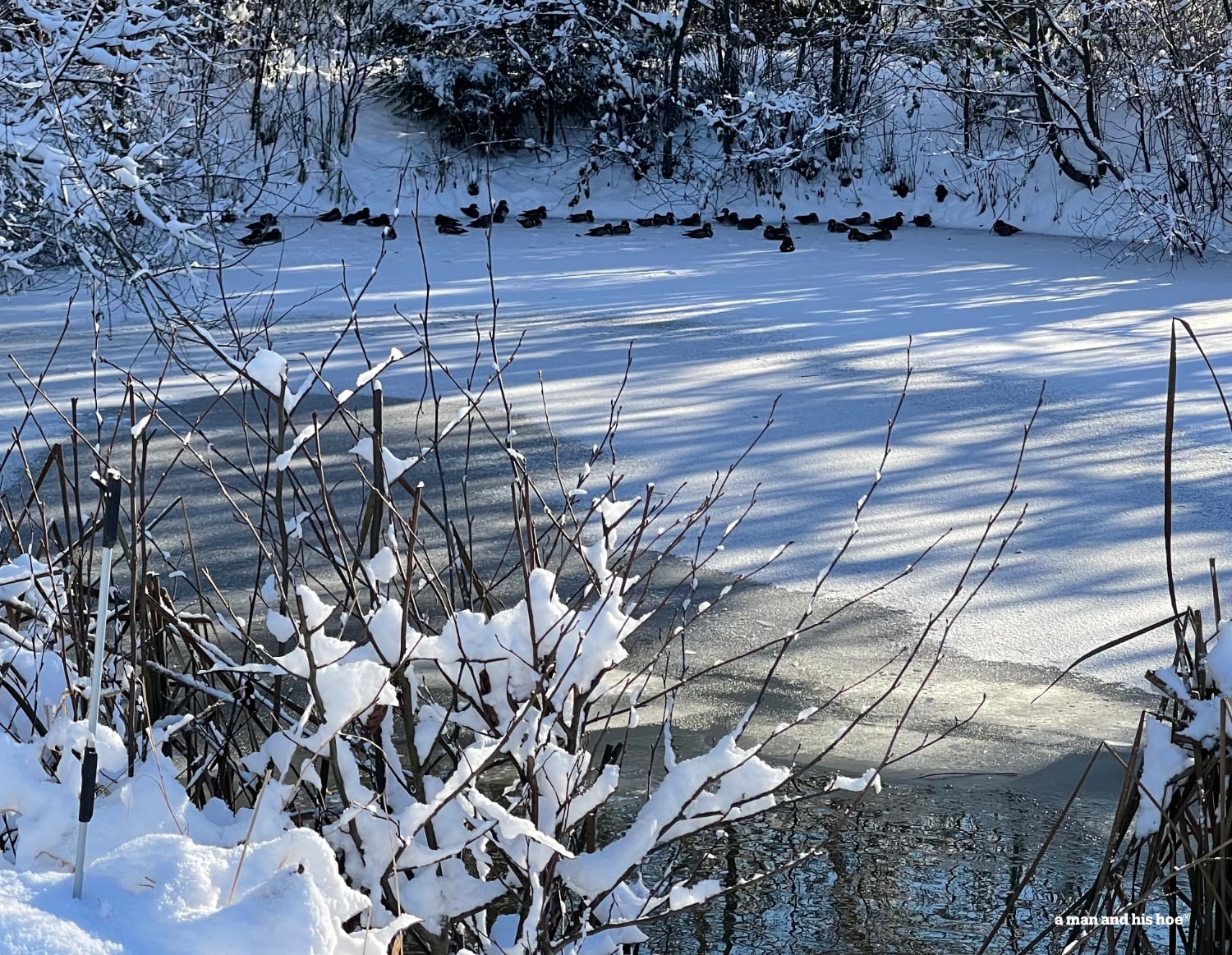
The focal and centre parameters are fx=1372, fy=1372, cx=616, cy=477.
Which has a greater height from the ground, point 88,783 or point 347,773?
point 88,783

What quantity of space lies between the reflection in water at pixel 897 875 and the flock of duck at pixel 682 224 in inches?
325

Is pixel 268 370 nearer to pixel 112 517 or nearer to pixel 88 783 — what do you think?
pixel 112 517

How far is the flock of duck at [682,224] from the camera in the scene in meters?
11.2

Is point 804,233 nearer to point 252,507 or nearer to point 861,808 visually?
point 252,507

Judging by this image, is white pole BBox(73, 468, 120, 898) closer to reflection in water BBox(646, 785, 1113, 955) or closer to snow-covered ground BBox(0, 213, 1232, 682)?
reflection in water BBox(646, 785, 1113, 955)

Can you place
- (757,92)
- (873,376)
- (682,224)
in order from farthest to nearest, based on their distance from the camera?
(757,92) → (682,224) → (873,376)

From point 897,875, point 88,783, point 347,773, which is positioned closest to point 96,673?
point 88,783

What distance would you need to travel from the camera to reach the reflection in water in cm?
246

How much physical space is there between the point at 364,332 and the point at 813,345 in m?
2.53

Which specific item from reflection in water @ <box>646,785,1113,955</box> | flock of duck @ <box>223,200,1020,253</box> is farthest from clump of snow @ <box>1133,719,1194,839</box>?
flock of duck @ <box>223,200,1020,253</box>

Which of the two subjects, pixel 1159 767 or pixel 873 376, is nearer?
pixel 1159 767

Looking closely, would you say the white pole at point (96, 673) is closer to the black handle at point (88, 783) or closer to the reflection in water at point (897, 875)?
the black handle at point (88, 783)

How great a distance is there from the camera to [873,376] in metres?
6.72

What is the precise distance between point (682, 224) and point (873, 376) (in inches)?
243
